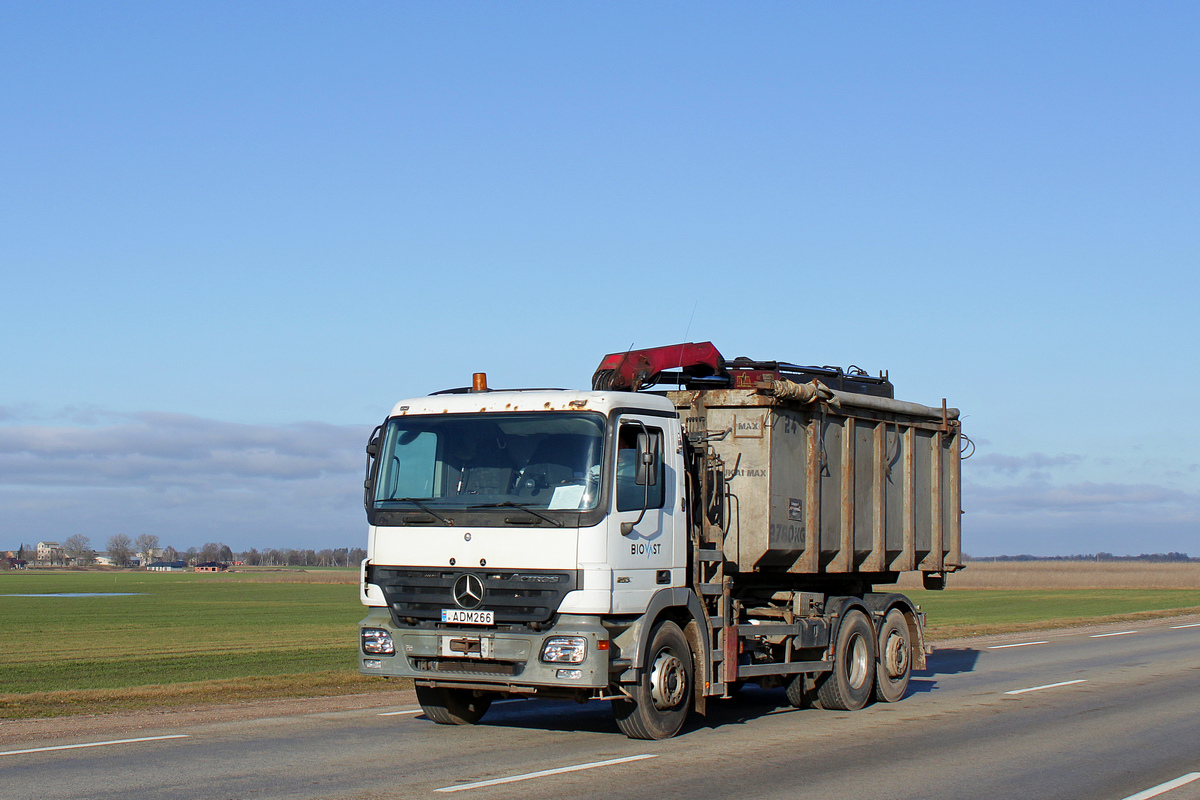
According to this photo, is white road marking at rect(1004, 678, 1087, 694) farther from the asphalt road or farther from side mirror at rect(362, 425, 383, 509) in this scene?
side mirror at rect(362, 425, 383, 509)

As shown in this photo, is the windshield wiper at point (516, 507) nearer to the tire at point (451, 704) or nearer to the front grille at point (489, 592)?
the front grille at point (489, 592)

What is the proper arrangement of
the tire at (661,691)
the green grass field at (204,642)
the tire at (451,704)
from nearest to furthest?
the tire at (661,691), the tire at (451,704), the green grass field at (204,642)

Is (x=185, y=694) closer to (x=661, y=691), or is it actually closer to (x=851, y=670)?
(x=661, y=691)

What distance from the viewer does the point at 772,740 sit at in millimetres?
11250

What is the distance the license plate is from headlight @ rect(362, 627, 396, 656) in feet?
2.15

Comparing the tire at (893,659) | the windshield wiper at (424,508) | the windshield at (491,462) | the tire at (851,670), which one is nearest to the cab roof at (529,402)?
the windshield at (491,462)

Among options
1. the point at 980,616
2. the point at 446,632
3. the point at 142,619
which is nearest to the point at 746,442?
the point at 446,632

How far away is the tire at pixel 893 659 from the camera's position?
14.5 m

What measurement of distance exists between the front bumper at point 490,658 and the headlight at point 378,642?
0.04 m

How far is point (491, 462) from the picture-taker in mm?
10695

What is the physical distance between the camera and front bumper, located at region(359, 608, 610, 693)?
32.9 ft

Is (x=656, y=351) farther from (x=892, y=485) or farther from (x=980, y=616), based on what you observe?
(x=980, y=616)

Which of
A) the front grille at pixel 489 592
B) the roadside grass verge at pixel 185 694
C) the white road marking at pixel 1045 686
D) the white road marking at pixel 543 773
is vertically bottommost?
the roadside grass verge at pixel 185 694

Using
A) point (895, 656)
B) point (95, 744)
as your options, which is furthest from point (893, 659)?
point (95, 744)
